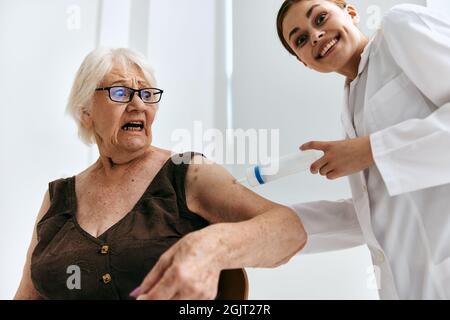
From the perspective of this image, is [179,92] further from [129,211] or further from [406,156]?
[406,156]

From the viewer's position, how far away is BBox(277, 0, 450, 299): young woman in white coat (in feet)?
2.95

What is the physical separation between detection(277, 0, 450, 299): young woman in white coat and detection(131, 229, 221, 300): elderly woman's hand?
359 mm

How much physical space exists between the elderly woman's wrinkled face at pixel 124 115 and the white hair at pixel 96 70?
0.01 meters

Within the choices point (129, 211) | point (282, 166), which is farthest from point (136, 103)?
point (282, 166)

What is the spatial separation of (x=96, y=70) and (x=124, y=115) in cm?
14

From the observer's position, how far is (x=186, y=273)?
67 cm

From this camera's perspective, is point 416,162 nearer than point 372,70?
Yes

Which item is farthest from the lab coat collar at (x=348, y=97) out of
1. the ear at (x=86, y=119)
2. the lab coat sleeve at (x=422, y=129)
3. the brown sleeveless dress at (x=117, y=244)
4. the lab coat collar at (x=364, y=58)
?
the ear at (x=86, y=119)

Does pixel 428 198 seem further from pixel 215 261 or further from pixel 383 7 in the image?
pixel 383 7

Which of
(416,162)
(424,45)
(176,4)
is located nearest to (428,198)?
(416,162)

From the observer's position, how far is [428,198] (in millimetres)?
965

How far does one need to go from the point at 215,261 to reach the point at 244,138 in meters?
0.76

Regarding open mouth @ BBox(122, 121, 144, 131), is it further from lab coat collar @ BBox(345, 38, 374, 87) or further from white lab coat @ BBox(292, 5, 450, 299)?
lab coat collar @ BBox(345, 38, 374, 87)
